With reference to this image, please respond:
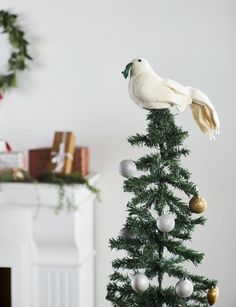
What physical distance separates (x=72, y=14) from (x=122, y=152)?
708mm

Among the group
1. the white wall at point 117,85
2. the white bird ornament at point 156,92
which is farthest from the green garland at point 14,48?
the white bird ornament at point 156,92

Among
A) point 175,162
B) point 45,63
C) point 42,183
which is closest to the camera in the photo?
point 175,162

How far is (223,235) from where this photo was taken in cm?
301

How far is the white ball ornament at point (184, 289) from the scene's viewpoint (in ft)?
6.88

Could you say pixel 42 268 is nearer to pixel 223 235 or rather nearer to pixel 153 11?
pixel 223 235

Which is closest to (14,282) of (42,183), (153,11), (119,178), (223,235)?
(42,183)

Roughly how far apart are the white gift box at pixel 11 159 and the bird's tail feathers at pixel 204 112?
37.2 inches

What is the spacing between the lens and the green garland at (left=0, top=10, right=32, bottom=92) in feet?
10.1

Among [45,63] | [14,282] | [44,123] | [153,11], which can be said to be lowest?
[14,282]

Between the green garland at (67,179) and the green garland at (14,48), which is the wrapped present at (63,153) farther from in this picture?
the green garland at (14,48)

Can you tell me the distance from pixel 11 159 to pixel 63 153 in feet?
0.78

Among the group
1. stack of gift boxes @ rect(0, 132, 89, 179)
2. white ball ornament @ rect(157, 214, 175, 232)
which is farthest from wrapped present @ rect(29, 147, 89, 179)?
white ball ornament @ rect(157, 214, 175, 232)

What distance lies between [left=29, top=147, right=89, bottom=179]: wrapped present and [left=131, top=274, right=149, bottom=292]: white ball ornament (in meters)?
0.95

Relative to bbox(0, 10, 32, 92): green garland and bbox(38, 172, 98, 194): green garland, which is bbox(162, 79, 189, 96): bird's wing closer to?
bbox(38, 172, 98, 194): green garland
